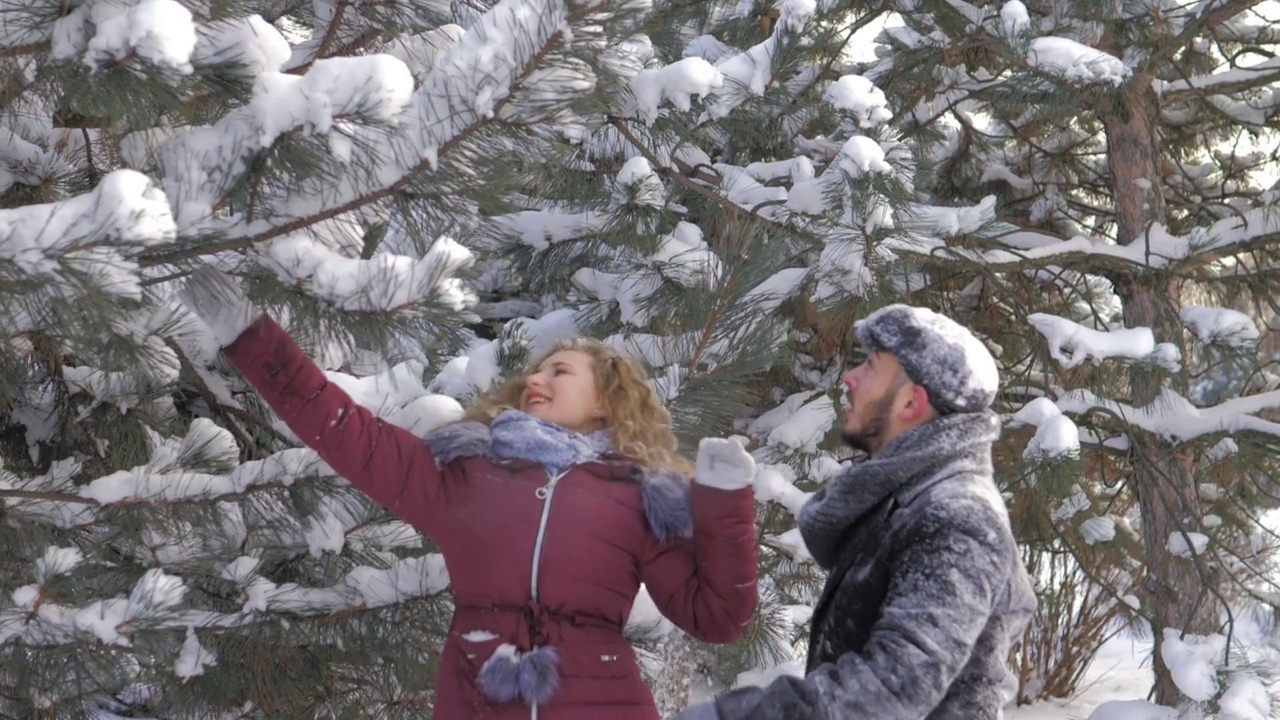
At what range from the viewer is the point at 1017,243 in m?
5.06

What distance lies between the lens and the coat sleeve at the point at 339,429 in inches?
82.7

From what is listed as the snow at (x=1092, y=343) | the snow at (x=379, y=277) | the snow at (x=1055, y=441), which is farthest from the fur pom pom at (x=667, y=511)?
the snow at (x=1092, y=343)

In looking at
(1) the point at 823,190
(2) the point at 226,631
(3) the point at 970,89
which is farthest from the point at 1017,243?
(2) the point at 226,631

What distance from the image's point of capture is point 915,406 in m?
2.00

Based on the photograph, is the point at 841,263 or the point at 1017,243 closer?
the point at 841,263

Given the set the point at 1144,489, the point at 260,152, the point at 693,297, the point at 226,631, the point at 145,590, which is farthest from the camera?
the point at 1144,489

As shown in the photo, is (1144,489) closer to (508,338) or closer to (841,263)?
(841,263)

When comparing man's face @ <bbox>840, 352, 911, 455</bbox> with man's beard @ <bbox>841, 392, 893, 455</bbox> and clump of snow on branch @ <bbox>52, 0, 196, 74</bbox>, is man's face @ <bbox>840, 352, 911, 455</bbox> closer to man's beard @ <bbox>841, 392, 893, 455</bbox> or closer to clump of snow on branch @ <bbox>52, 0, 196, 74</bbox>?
man's beard @ <bbox>841, 392, 893, 455</bbox>

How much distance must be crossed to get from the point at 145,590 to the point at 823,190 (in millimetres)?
1987

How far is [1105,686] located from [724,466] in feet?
20.6

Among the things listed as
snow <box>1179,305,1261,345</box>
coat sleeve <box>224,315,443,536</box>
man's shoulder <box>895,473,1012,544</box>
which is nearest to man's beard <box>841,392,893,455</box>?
man's shoulder <box>895,473,1012,544</box>

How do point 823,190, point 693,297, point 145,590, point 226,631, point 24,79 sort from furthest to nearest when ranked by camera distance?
point 823,190 < point 693,297 < point 226,631 < point 145,590 < point 24,79

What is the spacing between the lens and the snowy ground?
22.5 feet

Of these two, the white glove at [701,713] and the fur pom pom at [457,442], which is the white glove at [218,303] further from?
the white glove at [701,713]
